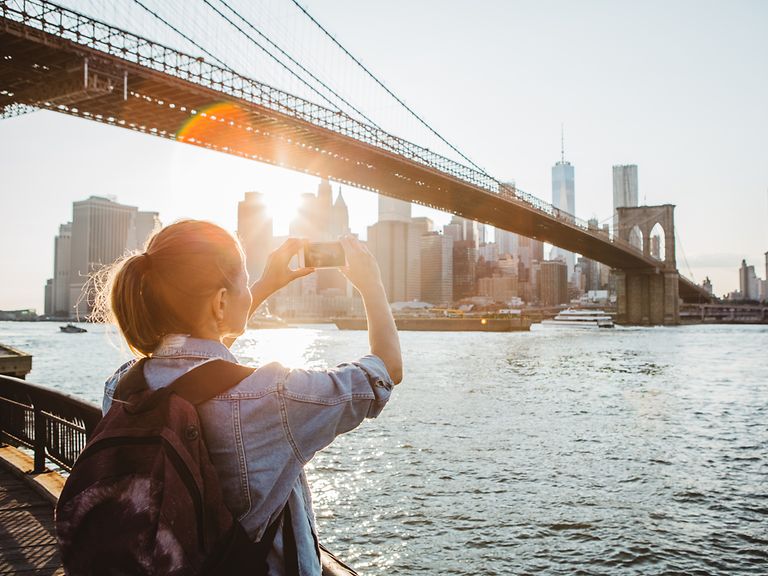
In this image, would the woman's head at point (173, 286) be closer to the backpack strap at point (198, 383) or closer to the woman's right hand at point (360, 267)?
the backpack strap at point (198, 383)

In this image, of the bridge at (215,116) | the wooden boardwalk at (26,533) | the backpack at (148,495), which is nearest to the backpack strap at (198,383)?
the backpack at (148,495)

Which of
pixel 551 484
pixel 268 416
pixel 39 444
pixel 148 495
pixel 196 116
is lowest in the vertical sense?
pixel 551 484

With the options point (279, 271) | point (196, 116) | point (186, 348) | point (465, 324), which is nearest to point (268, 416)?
point (186, 348)

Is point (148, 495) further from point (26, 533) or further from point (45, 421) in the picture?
point (45, 421)

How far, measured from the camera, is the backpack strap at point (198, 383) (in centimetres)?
107

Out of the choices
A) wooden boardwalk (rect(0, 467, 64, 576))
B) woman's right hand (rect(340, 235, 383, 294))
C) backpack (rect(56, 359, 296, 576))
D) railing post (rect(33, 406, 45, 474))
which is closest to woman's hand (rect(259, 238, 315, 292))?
woman's right hand (rect(340, 235, 383, 294))

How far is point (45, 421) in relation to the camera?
4.61 m

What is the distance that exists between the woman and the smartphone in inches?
1.1

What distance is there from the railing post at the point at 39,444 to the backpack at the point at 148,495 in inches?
156

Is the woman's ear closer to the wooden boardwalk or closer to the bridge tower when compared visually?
the wooden boardwalk

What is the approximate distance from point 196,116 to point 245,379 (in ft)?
88.9

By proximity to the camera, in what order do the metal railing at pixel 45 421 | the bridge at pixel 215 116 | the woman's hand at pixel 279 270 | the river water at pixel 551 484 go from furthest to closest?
the bridge at pixel 215 116 < the river water at pixel 551 484 < the metal railing at pixel 45 421 < the woman's hand at pixel 279 270

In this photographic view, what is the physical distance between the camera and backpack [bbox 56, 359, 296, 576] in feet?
3.32

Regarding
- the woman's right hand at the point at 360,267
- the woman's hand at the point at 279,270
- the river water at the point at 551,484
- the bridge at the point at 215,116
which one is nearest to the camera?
the woman's right hand at the point at 360,267
